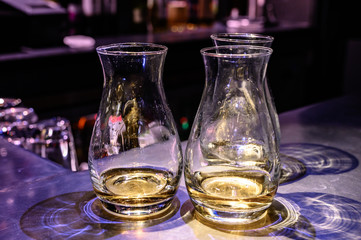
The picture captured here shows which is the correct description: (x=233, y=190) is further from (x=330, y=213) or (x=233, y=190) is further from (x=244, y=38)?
(x=244, y=38)

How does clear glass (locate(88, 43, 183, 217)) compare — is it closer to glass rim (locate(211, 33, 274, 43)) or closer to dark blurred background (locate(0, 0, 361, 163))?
glass rim (locate(211, 33, 274, 43))

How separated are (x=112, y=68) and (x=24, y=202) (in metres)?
0.22

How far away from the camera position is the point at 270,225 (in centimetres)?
54

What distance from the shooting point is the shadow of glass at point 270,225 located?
1.72 feet

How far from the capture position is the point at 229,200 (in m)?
0.52

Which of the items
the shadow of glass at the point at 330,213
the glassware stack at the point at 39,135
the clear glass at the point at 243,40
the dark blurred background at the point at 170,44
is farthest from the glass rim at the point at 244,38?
the dark blurred background at the point at 170,44

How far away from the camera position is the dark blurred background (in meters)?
2.21

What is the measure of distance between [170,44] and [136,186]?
211cm

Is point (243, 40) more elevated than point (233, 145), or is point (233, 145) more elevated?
point (243, 40)

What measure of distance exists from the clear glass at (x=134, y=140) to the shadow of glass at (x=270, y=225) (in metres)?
0.04

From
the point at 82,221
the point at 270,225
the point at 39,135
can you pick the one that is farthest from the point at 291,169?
the point at 39,135

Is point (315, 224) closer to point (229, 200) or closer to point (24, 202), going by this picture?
point (229, 200)

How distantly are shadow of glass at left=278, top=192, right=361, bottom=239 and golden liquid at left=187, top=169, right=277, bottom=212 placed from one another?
0.07m

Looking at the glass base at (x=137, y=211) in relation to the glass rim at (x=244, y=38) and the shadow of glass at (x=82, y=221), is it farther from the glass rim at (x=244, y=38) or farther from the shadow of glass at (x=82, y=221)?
the glass rim at (x=244, y=38)
